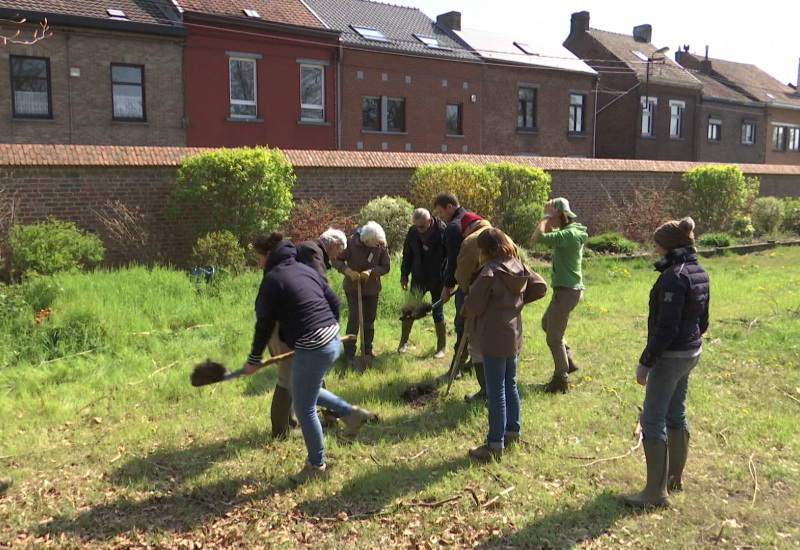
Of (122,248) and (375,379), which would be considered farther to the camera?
(122,248)

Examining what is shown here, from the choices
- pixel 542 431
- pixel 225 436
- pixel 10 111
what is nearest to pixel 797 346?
pixel 542 431

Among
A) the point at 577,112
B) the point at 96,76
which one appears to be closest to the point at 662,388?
the point at 96,76

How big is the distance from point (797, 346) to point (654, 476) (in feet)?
15.5

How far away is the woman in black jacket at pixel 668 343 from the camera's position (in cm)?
406

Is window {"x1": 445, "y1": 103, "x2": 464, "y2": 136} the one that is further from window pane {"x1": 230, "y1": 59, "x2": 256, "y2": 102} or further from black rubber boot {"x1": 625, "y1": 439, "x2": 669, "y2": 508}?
black rubber boot {"x1": 625, "y1": 439, "x2": 669, "y2": 508}

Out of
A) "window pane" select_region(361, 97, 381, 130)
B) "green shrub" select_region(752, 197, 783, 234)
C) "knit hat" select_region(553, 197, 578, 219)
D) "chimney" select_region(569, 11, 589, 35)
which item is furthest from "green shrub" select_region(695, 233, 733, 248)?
"chimney" select_region(569, 11, 589, 35)

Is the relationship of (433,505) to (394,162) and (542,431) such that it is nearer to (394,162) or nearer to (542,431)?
(542,431)

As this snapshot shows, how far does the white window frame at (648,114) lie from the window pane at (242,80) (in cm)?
2047

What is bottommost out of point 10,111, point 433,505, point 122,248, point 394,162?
point 433,505

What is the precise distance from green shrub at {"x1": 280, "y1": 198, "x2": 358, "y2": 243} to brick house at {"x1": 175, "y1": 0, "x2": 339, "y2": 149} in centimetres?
867

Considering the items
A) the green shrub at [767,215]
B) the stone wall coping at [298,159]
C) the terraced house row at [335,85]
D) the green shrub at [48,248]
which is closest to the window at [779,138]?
the terraced house row at [335,85]

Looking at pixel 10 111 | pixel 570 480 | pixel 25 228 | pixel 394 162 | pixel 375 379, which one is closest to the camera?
pixel 570 480

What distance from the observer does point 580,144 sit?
101ft

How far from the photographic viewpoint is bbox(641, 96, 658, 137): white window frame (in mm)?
33169
